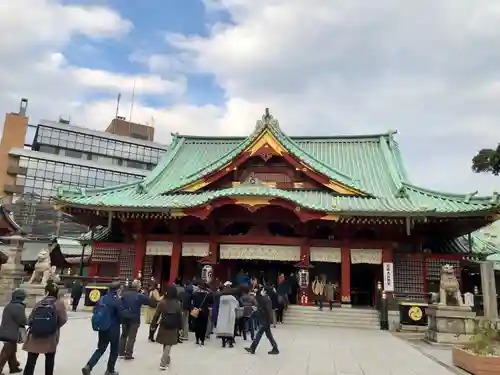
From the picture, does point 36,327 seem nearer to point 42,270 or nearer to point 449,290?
point 449,290

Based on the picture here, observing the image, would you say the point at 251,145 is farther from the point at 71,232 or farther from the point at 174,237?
the point at 71,232

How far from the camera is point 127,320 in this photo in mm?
9812

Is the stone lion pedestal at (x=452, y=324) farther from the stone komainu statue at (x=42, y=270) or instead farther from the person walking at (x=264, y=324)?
the stone komainu statue at (x=42, y=270)

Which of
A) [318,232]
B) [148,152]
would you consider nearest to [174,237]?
[318,232]

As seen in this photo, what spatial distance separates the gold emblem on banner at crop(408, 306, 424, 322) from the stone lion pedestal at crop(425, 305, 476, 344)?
11.6 ft

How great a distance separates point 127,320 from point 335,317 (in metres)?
12.1

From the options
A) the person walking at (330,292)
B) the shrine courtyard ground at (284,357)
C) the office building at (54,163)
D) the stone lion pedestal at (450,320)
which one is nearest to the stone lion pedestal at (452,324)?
the stone lion pedestal at (450,320)

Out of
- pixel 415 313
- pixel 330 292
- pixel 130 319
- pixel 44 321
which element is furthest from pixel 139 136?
pixel 44 321

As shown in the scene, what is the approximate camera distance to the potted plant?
9502 mm

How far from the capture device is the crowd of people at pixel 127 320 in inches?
289

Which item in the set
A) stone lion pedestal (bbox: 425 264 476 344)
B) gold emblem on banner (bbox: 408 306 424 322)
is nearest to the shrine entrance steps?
gold emblem on banner (bbox: 408 306 424 322)

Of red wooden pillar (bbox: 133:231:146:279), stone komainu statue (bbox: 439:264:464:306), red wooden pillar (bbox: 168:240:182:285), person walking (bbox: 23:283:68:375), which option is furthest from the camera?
red wooden pillar (bbox: 133:231:146:279)

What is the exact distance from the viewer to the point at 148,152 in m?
82.9

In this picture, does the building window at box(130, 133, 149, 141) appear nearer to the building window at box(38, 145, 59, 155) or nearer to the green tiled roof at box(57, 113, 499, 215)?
the building window at box(38, 145, 59, 155)
